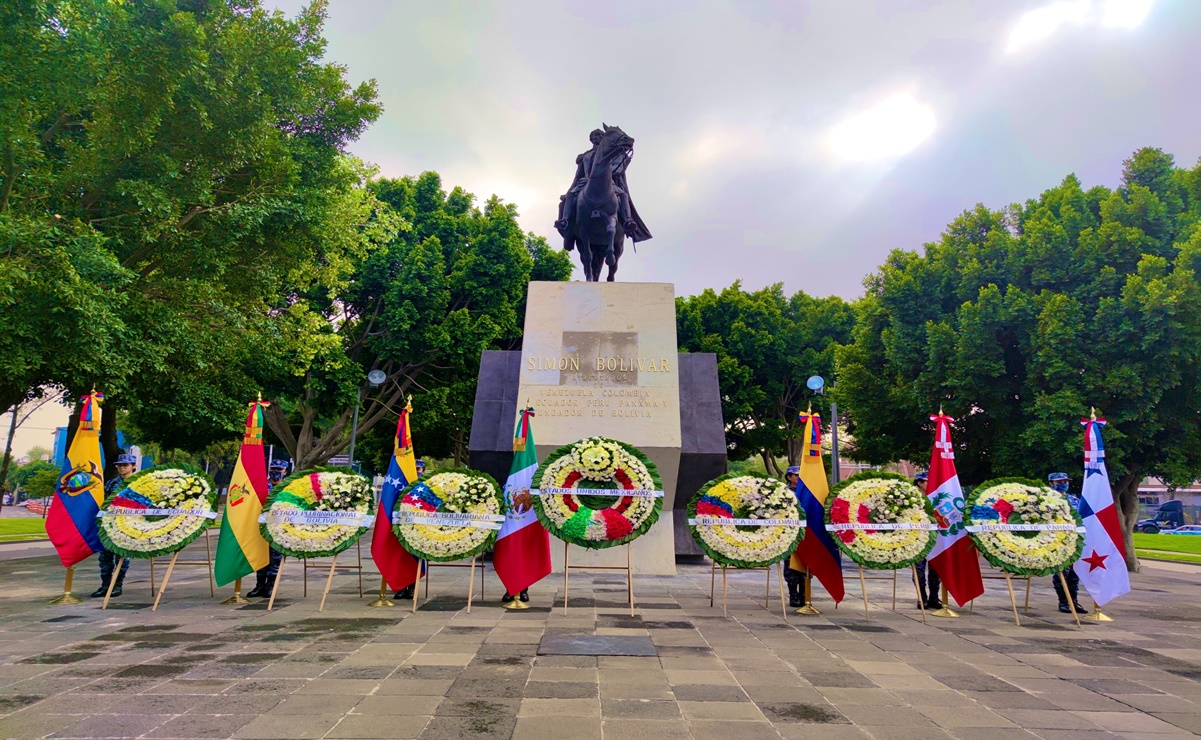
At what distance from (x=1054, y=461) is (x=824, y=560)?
10380mm

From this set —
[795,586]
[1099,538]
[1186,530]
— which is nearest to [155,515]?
[795,586]

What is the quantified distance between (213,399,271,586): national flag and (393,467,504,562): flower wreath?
1.98 m

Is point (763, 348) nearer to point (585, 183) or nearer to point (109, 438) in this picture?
point (585, 183)

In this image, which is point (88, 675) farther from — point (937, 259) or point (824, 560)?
point (937, 259)

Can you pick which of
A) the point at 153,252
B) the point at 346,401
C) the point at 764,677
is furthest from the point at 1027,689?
→ the point at 346,401

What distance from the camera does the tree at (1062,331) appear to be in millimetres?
15180

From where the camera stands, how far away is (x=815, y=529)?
9445 millimetres

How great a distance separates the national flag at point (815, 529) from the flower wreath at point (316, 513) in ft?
19.4

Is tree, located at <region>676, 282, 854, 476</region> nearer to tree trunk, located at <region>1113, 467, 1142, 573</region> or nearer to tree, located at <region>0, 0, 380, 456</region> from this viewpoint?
tree trunk, located at <region>1113, 467, 1142, 573</region>

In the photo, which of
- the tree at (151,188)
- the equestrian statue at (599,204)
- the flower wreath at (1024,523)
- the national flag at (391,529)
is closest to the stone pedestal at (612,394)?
the equestrian statue at (599,204)

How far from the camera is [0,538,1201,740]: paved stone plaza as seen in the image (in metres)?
4.53

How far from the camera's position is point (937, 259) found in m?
19.8

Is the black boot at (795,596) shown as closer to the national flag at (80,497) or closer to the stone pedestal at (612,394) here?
the stone pedestal at (612,394)

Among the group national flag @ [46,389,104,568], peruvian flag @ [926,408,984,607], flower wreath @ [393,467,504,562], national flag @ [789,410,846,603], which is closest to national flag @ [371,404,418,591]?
flower wreath @ [393,467,504,562]
